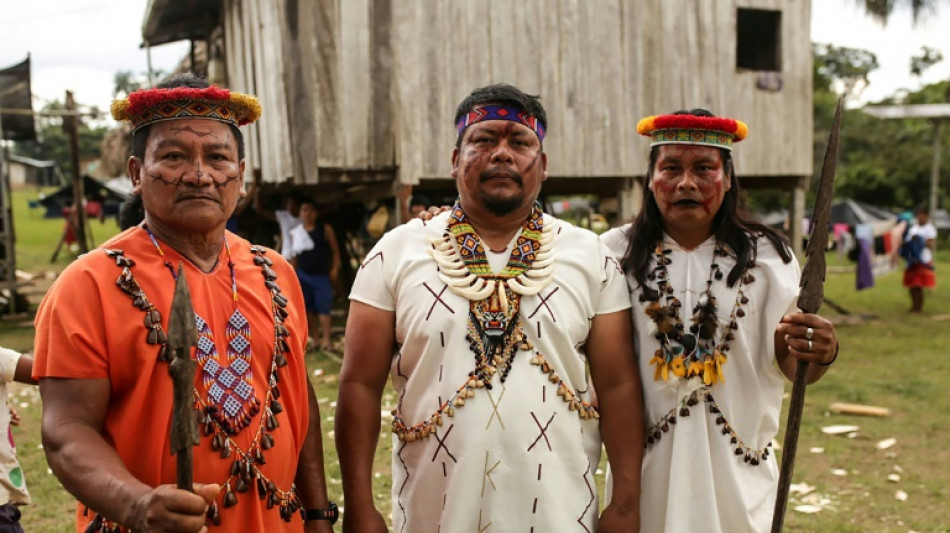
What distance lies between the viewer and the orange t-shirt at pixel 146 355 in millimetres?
1930

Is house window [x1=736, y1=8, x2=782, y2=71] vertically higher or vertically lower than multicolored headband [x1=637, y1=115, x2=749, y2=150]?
higher

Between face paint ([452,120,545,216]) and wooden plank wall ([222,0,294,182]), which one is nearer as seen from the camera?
face paint ([452,120,545,216])

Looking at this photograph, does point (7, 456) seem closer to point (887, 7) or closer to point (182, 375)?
point (182, 375)

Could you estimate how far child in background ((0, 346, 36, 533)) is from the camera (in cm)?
311

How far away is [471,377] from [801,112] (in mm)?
10617

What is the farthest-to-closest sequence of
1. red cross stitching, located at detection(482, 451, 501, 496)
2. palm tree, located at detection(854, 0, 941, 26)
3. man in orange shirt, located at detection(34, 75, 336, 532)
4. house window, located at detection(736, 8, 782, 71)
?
1. palm tree, located at detection(854, 0, 941, 26)
2. house window, located at detection(736, 8, 782, 71)
3. red cross stitching, located at detection(482, 451, 501, 496)
4. man in orange shirt, located at detection(34, 75, 336, 532)

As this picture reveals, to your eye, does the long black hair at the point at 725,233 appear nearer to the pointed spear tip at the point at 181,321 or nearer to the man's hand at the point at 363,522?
the man's hand at the point at 363,522

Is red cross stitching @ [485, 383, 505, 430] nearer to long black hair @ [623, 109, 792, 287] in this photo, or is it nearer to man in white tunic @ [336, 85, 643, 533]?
man in white tunic @ [336, 85, 643, 533]

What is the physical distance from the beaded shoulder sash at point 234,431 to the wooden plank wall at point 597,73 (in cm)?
713

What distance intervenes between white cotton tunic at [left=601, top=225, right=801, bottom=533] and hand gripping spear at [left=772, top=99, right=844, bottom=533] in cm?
20

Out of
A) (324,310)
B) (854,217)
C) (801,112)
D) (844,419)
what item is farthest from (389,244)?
(854,217)

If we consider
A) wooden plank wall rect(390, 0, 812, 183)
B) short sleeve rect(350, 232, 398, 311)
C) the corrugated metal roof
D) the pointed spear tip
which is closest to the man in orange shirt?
short sleeve rect(350, 232, 398, 311)

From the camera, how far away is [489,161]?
8.21 feet

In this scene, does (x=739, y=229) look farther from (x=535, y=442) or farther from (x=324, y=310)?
(x=324, y=310)
